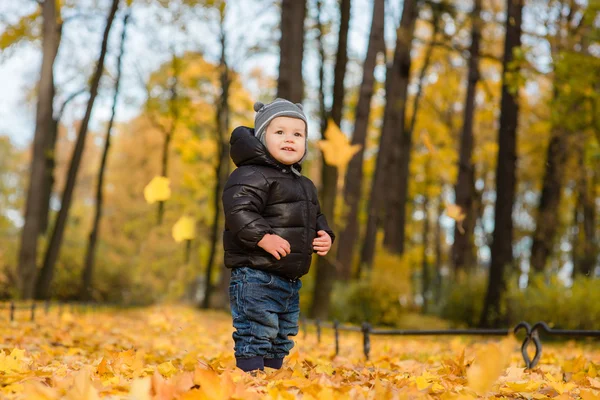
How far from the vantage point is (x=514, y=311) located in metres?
13.1

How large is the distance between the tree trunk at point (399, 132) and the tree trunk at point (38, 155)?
7.00 meters

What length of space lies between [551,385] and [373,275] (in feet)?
37.0

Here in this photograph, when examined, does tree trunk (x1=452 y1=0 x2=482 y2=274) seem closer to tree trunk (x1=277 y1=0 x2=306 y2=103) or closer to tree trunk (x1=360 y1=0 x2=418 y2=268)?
tree trunk (x1=360 y1=0 x2=418 y2=268)

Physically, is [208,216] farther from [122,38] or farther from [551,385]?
[551,385]

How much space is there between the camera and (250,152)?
Answer: 4156mm

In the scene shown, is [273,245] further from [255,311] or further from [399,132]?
[399,132]

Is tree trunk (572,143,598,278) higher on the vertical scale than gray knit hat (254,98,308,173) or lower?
higher

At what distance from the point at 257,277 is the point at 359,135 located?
10166 mm

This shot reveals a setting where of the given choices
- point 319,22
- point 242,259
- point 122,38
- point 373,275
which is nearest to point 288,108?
point 242,259

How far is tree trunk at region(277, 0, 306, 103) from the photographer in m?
10.9

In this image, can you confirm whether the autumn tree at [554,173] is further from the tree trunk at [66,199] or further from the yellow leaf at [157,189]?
the tree trunk at [66,199]

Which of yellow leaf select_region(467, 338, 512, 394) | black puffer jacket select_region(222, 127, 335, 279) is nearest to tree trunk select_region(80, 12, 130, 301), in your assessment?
black puffer jacket select_region(222, 127, 335, 279)

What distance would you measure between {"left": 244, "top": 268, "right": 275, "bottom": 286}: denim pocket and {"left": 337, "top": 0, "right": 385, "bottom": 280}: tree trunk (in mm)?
9780

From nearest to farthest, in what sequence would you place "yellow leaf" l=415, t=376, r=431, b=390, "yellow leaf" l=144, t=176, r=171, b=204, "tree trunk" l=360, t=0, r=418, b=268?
"yellow leaf" l=415, t=376, r=431, b=390
"tree trunk" l=360, t=0, r=418, b=268
"yellow leaf" l=144, t=176, r=171, b=204
